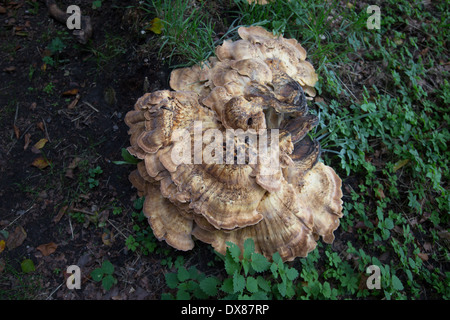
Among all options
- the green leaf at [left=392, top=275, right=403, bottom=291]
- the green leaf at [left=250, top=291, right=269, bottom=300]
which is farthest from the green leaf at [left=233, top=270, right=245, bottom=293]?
the green leaf at [left=392, top=275, right=403, bottom=291]

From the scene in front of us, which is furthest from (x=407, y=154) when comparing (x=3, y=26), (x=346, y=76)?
(x=3, y=26)

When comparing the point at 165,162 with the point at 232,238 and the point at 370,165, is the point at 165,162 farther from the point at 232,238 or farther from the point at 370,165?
the point at 370,165

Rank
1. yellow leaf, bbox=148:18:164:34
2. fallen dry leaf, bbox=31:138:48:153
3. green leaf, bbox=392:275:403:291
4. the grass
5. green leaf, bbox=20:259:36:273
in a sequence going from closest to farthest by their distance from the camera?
green leaf, bbox=20:259:36:273, green leaf, bbox=392:275:403:291, the grass, fallen dry leaf, bbox=31:138:48:153, yellow leaf, bbox=148:18:164:34

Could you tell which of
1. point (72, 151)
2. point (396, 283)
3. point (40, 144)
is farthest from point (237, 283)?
point (40, 144)

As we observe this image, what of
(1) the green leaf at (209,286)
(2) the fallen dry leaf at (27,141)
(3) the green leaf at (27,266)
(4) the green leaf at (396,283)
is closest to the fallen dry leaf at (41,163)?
(2) the fallen dry leaf at (27,141)

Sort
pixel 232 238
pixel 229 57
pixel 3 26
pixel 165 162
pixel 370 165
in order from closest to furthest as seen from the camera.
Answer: pixel 165 162 → pixel 232 238 → pixel 229 57 → pixel 370 165 → pixel 3 26

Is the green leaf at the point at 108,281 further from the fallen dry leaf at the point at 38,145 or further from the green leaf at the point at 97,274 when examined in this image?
the fallen dry leaf at the point at 38,145

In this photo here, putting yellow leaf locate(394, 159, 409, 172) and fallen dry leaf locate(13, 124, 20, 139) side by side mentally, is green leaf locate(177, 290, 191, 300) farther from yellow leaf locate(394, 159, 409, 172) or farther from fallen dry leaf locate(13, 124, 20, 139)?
yellow leaf locate(394, 159, 409, 172)

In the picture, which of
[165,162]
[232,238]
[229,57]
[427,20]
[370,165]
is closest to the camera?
[165,162]
